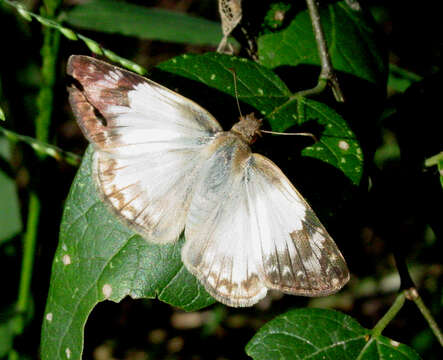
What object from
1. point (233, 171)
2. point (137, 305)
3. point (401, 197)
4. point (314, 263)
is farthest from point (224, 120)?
point (137, 305)

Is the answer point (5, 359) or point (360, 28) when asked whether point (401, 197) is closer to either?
point (360, 28)

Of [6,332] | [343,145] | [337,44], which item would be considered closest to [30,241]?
[6,332]

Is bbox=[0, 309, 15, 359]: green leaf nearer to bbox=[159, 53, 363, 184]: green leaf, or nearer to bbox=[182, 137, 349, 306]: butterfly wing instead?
bbox=[182, 137, 349, 306]: butterfly wing

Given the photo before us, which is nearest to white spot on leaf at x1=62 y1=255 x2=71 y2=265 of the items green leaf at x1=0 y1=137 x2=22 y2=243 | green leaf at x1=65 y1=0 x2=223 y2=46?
green leaf at x1=0 y1=137 x2=22 y2=243

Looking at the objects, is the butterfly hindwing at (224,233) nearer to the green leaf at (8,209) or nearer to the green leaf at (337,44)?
the green leaf at (337,44)

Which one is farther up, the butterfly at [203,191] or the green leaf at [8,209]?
the butterfly at [203,191]

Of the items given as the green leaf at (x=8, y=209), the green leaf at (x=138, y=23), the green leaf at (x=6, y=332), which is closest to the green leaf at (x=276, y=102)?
the green leaf at (x=138, y=23)
